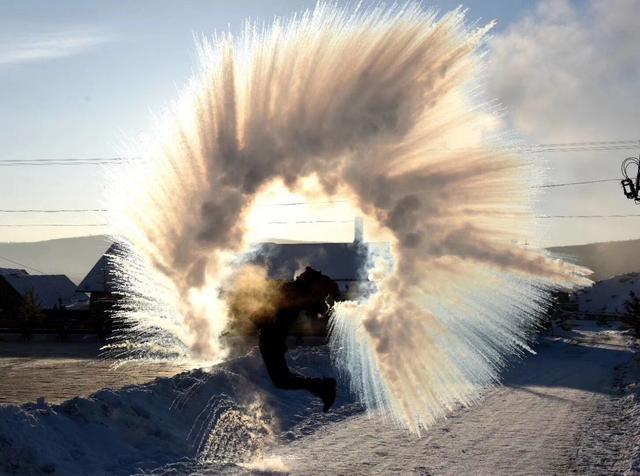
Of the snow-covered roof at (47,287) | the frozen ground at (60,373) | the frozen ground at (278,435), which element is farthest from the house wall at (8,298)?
the frozen ground at (278,435)

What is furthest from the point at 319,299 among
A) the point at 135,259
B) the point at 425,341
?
the point at 135,259

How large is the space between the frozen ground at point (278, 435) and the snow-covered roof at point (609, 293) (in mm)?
104354

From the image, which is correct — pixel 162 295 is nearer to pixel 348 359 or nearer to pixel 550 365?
pixel 348 359

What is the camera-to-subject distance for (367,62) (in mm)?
11133

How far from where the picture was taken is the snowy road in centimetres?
1264

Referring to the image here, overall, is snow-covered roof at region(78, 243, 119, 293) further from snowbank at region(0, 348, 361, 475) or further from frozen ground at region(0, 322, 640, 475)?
snowbank at region(0, 348, 361, 475)

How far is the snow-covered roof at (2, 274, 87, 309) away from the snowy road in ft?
222

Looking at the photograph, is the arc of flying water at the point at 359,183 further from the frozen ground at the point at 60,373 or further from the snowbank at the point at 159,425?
the frozen ground at the point at 60,373

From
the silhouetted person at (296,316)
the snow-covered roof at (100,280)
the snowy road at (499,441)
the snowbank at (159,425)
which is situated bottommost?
the snowy road at (499,441)

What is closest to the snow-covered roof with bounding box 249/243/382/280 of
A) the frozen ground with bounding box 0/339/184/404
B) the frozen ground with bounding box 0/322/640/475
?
the frozen ground with bounding box 0/339/184/404

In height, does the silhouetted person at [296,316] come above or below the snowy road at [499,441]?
above

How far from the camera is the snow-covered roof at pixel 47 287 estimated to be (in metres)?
77.9

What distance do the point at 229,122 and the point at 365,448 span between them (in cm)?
736

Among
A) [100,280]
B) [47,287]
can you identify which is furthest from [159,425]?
[47,287]
